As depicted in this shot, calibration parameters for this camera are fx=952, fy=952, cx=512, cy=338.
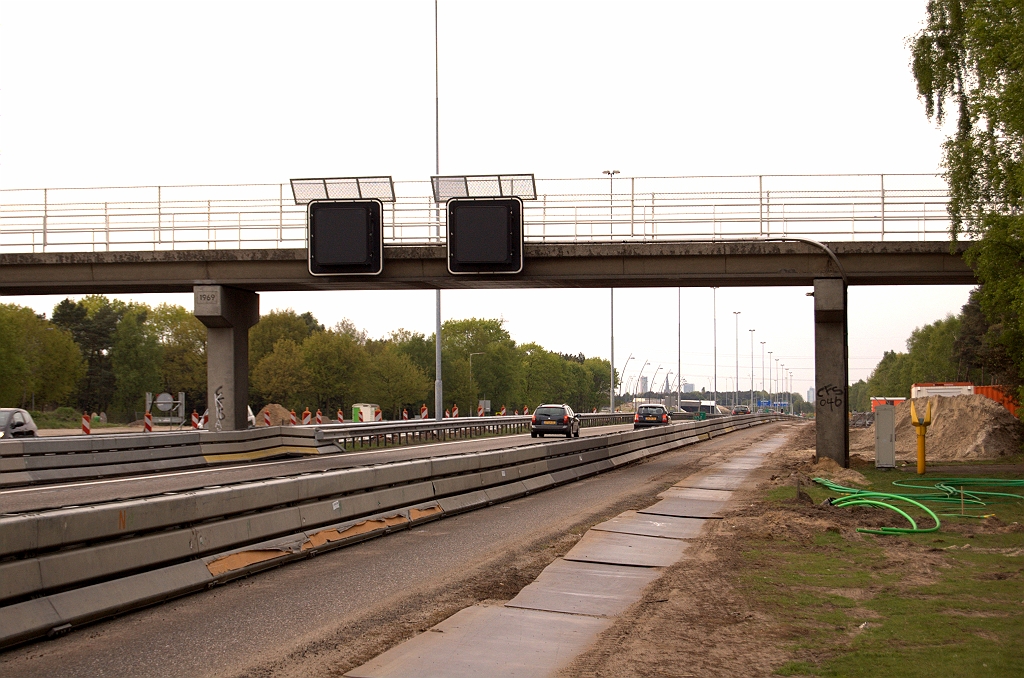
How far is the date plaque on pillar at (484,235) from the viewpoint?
25.8 meters

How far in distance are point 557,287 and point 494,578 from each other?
20.4 metres

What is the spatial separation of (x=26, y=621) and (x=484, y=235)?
2034 cm

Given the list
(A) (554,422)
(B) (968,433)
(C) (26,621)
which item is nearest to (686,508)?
(C) (26,621)

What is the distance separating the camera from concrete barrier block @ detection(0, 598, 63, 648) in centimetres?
604

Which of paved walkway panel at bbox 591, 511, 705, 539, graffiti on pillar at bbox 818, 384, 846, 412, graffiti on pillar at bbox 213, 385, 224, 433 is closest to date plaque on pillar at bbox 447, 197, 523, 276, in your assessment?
graffiti on pillar at bbox 213, 385, 224, 433

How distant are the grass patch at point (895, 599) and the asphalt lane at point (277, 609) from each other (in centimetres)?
301

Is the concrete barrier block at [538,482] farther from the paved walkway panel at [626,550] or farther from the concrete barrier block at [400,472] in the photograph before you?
the paved walkway panel at [626,550]

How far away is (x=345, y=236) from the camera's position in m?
26.1

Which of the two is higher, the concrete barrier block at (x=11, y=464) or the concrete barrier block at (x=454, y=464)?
the concrete barrier block at (x=454, y=464)

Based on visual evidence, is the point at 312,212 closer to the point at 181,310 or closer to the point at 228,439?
the point at 228,439

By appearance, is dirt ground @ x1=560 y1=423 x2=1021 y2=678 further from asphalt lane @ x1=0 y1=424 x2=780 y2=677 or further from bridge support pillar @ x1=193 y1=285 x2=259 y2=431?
bridge support pillar @ x1=193 y1=285 x2=259 y2=431

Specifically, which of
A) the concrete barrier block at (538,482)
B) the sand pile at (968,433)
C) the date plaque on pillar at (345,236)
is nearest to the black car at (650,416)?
the sand pile at (968,433)

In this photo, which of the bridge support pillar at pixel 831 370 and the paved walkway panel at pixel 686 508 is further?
the bridge support pillar at pixel 831 370

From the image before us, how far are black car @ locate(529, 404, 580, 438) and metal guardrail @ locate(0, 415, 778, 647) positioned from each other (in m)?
30.3
